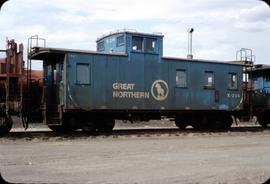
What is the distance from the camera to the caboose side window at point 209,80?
23.6 metres

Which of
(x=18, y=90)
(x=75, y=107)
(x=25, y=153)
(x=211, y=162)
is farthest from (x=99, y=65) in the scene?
(x=211, y=162)

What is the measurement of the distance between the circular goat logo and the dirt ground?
472 cm

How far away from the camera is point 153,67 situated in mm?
21703

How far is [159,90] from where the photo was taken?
22.0m

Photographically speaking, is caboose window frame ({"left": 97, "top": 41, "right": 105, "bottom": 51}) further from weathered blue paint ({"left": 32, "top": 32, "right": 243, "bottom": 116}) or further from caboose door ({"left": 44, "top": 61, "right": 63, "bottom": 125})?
caboose door ({"left": 44, "top": 61, "right": 63, "bottom": 125})

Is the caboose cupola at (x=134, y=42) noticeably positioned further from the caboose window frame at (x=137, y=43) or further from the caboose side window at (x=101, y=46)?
the caboose side window at (x=101, y=46)

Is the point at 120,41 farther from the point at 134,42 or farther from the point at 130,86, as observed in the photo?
the point at 130,86

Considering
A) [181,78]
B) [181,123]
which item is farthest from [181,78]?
[181,123]

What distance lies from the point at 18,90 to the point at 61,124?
219 cm

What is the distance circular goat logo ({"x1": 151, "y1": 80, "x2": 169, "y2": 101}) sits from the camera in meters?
21.8

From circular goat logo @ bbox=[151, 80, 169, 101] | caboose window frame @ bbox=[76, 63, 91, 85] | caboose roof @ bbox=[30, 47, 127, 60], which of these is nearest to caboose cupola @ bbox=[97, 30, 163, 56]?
caboose roof @ bbox=[30, 47, 127, 60]

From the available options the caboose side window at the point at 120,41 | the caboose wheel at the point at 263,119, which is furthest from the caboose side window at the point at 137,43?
the caboose wheel at the point at 263,119

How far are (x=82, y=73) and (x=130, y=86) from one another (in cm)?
230

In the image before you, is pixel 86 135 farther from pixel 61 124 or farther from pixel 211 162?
pixel 211 162
